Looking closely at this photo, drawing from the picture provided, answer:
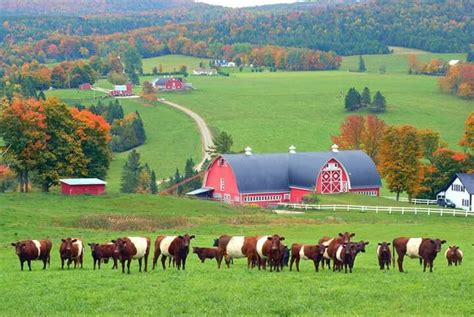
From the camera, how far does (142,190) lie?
92250 millimetres

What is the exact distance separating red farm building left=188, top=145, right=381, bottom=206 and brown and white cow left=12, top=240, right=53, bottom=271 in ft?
157

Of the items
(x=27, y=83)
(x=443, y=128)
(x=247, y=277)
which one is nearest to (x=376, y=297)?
(x=247, y=277)

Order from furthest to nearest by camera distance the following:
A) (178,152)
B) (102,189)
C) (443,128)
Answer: (443,128) < (178,152) < (102,189)

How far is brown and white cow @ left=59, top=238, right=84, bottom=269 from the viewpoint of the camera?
112 ft

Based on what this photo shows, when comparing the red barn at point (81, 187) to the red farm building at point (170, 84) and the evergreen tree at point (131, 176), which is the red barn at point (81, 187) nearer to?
the evergreen tree at point (131, 176)

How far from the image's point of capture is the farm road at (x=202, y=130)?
117 m

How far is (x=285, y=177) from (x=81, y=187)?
2122cm

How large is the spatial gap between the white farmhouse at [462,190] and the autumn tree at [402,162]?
325cm

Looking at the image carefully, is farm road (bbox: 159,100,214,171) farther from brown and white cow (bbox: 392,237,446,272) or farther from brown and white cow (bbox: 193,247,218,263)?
brown and white cow (bbox: 392,237,446,272)

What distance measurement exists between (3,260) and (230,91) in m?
140

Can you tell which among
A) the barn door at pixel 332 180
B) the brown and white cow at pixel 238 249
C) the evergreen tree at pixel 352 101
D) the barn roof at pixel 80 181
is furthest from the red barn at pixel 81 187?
the evergreen tree at pixel 352 101

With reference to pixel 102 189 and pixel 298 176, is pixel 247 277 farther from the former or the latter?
pixel 298 176

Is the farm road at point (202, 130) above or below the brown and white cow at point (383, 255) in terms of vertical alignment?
below

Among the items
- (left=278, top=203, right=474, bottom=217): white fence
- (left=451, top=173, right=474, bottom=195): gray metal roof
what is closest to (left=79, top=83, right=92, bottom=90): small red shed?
(left=451, top=173, right=474, bottom=195): gray metal roof
